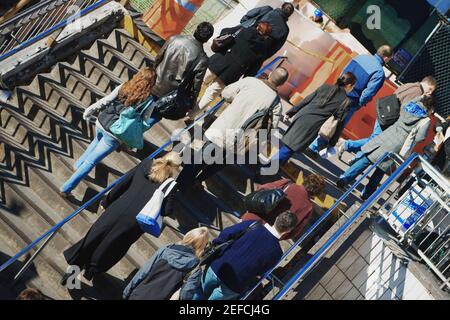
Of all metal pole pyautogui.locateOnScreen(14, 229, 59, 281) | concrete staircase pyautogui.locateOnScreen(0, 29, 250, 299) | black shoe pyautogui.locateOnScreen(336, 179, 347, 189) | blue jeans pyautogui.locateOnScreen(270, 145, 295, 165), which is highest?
black shoe pyautogui.locateOnScreen(336, 179, 347, 189)

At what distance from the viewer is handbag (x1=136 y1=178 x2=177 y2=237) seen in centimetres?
780

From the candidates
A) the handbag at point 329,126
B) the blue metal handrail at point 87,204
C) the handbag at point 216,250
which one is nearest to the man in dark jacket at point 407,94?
the handbag at point 329,126

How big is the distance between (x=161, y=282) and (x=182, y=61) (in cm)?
310

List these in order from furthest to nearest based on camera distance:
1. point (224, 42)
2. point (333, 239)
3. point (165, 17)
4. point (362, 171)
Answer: point (165, 17) → point (362, 171) → point (224, 42) → point (333, 239)

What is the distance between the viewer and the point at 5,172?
30.6 ft

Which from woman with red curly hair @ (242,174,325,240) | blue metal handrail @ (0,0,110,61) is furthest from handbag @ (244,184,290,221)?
blue metal handrail @ (0,0,110,61)

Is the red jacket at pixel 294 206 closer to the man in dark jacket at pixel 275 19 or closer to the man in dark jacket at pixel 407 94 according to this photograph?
the man in dark jacket at pixel 407 94

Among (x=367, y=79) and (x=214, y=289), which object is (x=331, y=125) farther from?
Result: (x=214, y=289)

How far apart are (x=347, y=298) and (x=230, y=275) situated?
197 cm

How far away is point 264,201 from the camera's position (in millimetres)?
8070

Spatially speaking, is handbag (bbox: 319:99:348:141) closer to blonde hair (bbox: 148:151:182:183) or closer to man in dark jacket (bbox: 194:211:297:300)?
man in dark jacket (bbox: 194:211:297:300)

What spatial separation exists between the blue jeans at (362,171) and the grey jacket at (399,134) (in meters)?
0.13

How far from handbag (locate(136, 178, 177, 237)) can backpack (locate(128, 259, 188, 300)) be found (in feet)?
2.01

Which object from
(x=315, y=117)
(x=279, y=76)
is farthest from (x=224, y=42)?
(x=315, y=117)
